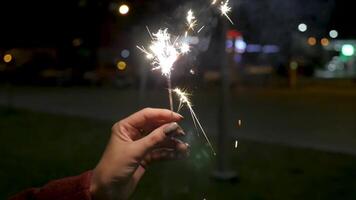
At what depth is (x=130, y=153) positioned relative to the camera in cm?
174

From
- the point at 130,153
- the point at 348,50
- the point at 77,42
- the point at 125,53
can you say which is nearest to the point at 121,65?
the point at 125,53

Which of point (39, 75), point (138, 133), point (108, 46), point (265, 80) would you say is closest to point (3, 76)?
point (39, 75)

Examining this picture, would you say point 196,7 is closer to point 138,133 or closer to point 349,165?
point 349,165

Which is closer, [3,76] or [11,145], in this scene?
[11,145]

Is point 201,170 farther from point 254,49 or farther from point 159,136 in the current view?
point 254,49

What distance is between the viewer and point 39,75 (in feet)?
102

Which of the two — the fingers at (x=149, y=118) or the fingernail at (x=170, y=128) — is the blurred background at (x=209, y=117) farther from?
the fingernail at (x=170, y=128)

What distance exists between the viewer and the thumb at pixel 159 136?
1695 millimetres

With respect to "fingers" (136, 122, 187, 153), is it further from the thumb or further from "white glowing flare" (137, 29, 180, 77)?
"white glowing flare" (137, 29, 180, 77)

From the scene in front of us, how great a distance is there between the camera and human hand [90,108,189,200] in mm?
1718

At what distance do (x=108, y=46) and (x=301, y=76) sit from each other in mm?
12078

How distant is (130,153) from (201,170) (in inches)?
243

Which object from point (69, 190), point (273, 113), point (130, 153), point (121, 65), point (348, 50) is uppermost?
point (130, 153)

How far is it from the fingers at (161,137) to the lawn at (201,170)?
4849 millimetres
